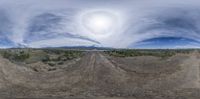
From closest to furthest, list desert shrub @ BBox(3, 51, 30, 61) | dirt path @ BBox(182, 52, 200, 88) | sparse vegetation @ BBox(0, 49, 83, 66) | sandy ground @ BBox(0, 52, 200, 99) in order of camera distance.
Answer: sandy ground @ BBox(0, 52, 200, 99), dirt path @ BBox(182, 52, 200, 88), sparse vegetation @ BBox(0, 49, 83, 66), desert shrub @ BBox(3, 51, 30, 61)

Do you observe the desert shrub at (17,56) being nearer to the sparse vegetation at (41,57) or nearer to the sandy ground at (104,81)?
the sparse vegetation at (41,57)

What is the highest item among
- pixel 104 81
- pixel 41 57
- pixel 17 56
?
pixel 17 56

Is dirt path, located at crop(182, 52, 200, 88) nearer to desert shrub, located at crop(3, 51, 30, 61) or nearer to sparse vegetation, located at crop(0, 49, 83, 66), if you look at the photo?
sparse vegetation, located at crop(0, 49, 83, 66)

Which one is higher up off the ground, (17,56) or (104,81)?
(17,56)

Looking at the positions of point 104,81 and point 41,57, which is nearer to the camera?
point 104,81

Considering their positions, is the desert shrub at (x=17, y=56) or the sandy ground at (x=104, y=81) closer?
the sandy ground at (x=104, y=81)

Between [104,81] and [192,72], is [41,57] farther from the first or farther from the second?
[192,72]

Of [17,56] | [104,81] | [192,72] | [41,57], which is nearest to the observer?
[104,81]

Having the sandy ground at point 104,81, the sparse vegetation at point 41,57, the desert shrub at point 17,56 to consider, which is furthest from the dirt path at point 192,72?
the desert shrub at point 17,56

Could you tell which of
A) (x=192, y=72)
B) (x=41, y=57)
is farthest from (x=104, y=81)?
(x=41, y=57)

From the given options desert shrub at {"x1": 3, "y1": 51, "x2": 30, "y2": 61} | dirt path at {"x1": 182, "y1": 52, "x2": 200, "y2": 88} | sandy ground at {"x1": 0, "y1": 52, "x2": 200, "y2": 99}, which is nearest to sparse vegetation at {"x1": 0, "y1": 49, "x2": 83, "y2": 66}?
desert shrub at {"x1": 3, "y1": 51, "x2": 30, "y2": 61}
